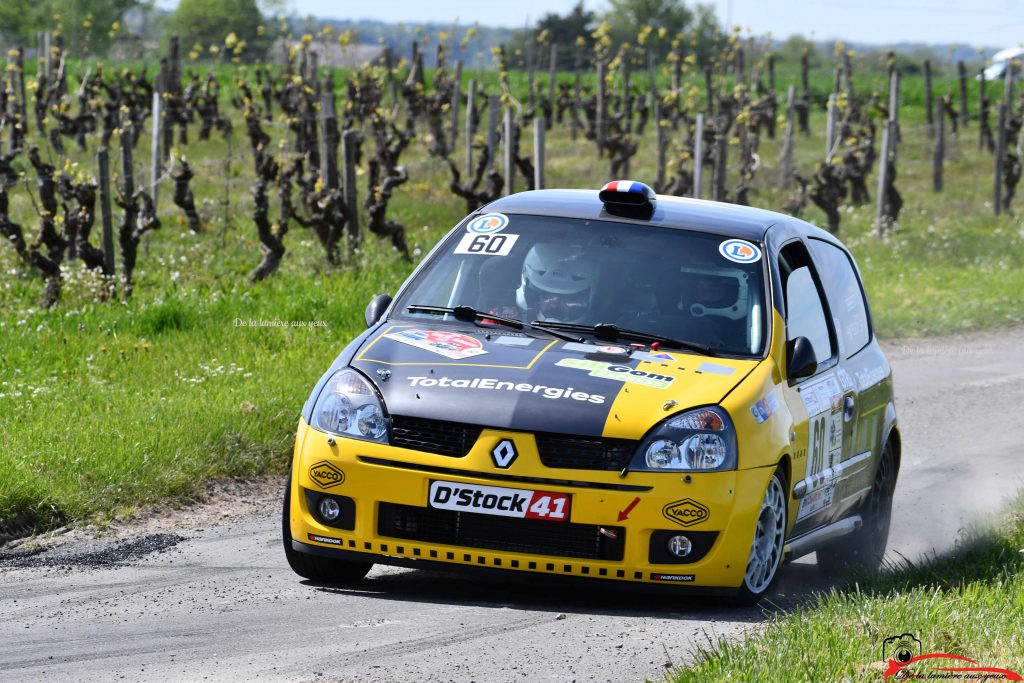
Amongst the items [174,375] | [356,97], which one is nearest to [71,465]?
[174,375]

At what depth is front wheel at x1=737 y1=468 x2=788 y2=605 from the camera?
6.25 metres

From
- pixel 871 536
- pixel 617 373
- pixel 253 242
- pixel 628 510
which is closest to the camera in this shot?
pixel 628 510

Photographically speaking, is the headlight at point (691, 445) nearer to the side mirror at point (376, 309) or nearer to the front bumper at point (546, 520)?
the front bumper at point (546, 520)

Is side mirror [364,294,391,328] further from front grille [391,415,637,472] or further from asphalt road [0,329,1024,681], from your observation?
front grille [391,415,637,472]

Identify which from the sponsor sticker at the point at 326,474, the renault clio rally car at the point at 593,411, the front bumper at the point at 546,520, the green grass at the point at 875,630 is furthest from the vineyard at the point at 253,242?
the green grass at the point at 875,630

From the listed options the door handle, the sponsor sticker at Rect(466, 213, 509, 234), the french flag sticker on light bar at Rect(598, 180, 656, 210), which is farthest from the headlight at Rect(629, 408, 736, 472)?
the sponsor sticker at Rect(466, 213, 509, 234)

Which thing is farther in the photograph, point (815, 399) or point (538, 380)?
point (815, 399)

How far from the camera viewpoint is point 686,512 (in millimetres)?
5977

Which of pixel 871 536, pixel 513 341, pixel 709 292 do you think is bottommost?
pixel 871 536

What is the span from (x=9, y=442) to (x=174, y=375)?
7.77ft

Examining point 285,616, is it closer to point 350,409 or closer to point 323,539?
point 323,539

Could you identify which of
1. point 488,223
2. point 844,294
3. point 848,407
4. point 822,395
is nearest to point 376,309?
point 488,223

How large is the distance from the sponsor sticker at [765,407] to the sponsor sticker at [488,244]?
1.53 metres

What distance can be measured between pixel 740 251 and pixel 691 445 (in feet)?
4.79
